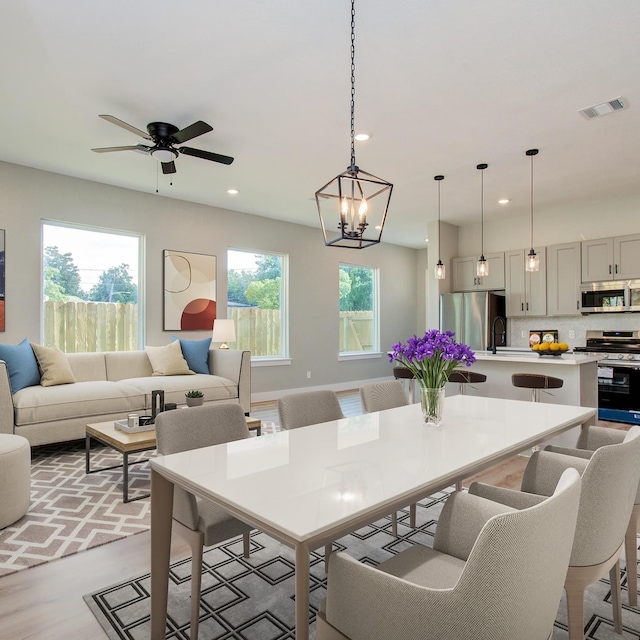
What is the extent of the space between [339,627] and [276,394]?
5.93 meters

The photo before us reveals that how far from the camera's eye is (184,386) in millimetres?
4809

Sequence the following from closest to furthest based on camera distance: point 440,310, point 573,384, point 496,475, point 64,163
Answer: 1. point 496,475
2. point 573,384
3. point 64,163
4. point 440,310

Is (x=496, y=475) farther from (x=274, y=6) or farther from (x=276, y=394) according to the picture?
(x=276, y=394)

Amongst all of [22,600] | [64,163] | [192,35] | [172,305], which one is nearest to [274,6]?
[192,35]

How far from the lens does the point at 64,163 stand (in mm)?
4652

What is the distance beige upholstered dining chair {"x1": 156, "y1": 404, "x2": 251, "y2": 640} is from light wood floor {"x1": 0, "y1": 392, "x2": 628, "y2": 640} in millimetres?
458

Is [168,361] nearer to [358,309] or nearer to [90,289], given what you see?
[90,289]

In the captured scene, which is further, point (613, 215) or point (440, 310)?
point (440, 310)

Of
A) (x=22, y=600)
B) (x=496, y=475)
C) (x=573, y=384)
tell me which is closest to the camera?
(x=22, y=600)

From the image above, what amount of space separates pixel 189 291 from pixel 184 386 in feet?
5.32

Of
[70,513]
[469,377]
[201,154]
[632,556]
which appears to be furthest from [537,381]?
[70,513]

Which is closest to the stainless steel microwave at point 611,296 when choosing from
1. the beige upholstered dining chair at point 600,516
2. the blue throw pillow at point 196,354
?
the blue throw pillow at point 196,354

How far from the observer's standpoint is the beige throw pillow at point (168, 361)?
516 centimetres

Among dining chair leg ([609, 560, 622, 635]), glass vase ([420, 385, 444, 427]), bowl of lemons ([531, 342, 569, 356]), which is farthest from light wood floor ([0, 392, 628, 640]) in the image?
bowl of lemons ([531, 342, 569, 356])
